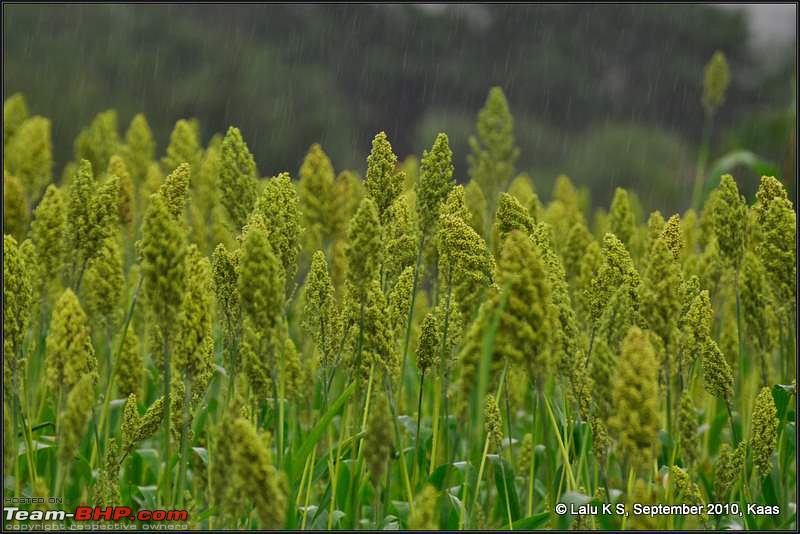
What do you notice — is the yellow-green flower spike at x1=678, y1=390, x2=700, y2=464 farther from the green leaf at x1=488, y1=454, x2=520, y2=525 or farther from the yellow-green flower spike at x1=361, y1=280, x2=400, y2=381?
the yellow-green flower spike at x1=361, y1=280, x2=400, y2=381

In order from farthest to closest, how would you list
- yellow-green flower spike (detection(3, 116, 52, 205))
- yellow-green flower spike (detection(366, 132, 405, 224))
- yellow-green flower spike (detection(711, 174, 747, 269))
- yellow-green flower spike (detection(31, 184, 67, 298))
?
yellow-green flower spike (detection(3, 116, 52, 205)), yellow-green flower spike (detection(31, 184, 67, 298)), yellow-green flower spike (detection(711, 174, 747, 269)), yellow-green flower spike (detection(366, 132, 405, 224))

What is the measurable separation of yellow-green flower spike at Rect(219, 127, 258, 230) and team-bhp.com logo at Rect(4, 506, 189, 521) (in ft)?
3.36

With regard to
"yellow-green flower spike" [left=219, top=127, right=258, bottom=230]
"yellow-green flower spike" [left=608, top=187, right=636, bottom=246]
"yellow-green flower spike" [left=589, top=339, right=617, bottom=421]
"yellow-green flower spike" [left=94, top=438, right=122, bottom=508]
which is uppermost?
"yellow-green flower spike" [left=608, top=187, right=636, bottom=246]

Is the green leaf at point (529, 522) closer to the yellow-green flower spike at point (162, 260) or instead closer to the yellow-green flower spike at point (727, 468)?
the yellow-green flower spike at point (727, 468)

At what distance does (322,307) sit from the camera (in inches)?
101

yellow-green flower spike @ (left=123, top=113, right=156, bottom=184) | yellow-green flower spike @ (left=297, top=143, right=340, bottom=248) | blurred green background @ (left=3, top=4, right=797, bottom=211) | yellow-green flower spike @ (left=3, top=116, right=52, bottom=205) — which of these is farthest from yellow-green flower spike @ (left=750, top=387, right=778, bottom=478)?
blurred green background @ (left=3, top=4, right=797, bottom=211)

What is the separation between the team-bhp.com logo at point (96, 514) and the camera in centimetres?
229

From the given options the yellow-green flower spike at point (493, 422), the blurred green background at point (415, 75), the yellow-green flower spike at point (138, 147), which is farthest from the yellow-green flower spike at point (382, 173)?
the blurred green background at point (415, 75)

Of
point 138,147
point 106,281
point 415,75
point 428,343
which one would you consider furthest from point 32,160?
point 415,75

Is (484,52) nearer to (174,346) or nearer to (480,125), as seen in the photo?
(480,125)

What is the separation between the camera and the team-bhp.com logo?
90.3 inches

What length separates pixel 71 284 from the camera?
280cm

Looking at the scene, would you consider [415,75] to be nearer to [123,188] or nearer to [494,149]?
[494,149]

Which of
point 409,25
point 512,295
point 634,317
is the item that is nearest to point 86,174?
point 512,295
